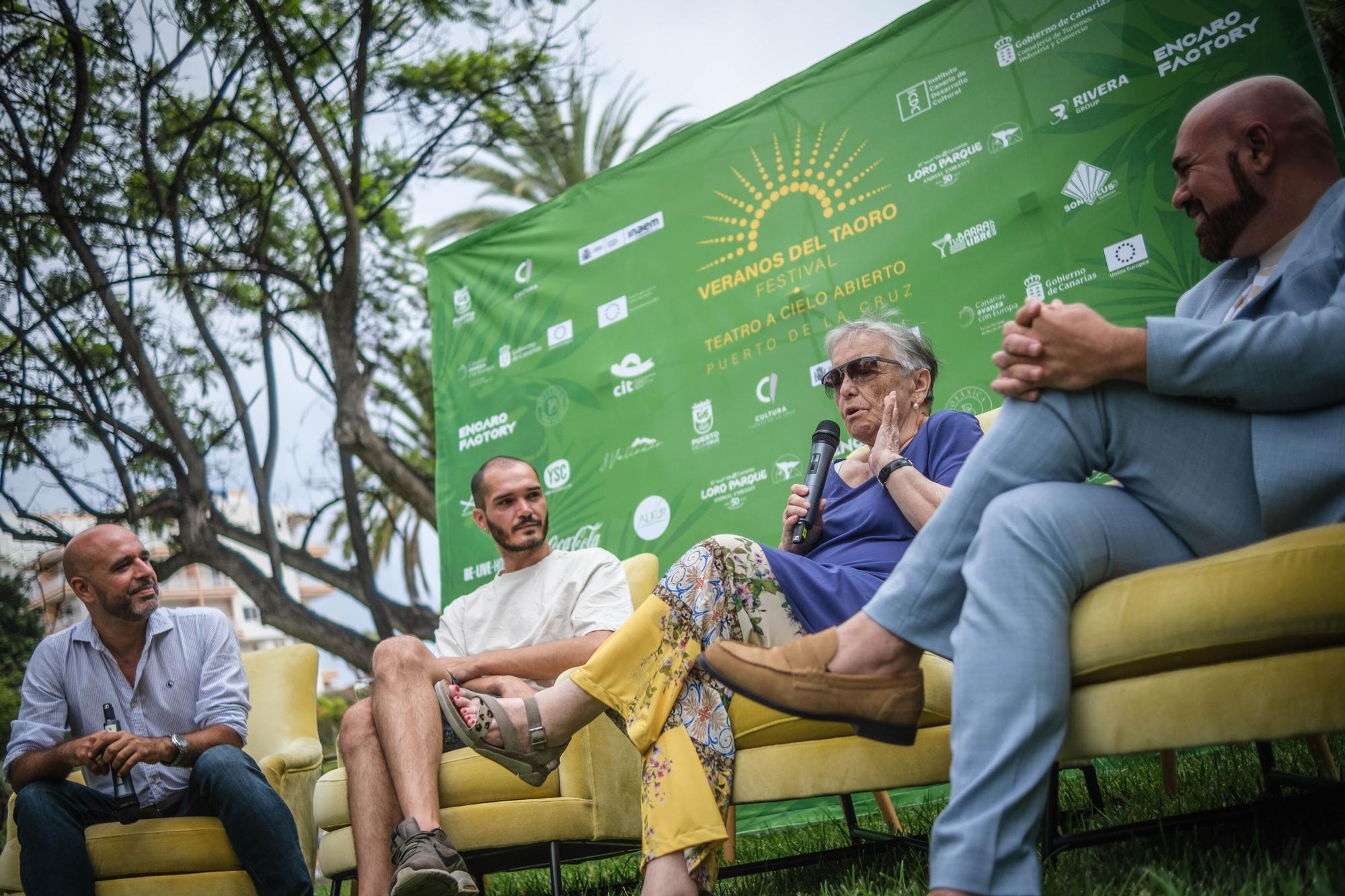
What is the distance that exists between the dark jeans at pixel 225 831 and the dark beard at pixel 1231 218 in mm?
2366

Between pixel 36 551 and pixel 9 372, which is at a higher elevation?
pixel 9 372

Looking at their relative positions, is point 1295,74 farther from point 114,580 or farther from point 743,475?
point 114,580

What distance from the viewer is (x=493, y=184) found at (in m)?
10.7

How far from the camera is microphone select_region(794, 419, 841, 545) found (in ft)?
7.07

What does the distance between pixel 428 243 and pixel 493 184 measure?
959 millimetres

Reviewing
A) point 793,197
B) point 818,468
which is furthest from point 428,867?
Answer: point 793,197

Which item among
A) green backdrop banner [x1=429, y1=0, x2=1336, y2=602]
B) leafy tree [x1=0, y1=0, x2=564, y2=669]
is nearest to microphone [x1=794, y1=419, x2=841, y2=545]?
green backdrop banner [x1=429, y1=0, x2=1336, y2=602]

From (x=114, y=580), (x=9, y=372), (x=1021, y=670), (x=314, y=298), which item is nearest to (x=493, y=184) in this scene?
(x=314, y=298)

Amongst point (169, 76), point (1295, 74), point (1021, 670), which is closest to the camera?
point (1021, 670)

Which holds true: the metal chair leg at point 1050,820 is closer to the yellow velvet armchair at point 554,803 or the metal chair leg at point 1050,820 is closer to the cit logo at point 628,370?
the yellow velvet armchair at point 554,803

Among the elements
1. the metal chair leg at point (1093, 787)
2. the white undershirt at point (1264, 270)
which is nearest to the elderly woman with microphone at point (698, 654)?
the white undershirt at point (1264, 270)

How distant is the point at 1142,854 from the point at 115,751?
2.25m

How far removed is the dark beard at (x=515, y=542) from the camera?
2.91 meters

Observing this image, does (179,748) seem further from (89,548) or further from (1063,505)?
(1063,505)
